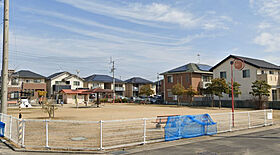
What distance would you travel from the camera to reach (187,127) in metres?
10.0

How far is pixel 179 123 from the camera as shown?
9.76 meters

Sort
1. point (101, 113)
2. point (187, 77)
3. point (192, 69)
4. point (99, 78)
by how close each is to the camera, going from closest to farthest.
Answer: point (101, 113)
point (192, 69)
point (187, 77)
point (99, 78)

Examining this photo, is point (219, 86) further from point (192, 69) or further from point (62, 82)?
point (62, 82)

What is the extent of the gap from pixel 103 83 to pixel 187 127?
5570 centimetres

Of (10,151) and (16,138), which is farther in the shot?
(16,138)

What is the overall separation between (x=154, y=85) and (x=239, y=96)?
139 ft

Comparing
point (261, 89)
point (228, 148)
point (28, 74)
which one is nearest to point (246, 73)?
→ point (261, 89)

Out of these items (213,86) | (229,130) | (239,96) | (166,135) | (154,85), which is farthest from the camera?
(154,85)

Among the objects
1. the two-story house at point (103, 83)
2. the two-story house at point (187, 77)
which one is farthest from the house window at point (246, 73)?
the two-story house at point (103, 83)

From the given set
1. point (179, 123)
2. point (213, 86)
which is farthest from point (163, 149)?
point (213, 86)

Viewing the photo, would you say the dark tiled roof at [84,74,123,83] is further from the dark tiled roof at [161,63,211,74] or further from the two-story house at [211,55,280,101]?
the two-story house at [211,55,280,101]

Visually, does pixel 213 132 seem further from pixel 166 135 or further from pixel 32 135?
pixel 32 135

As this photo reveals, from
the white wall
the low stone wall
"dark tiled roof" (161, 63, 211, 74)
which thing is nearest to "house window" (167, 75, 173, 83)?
"dark tiled roof" (161, 63, 211, 74)

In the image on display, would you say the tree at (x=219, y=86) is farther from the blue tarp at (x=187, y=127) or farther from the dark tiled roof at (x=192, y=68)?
the blue tarp at (x=187, y=127)
